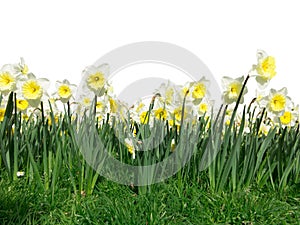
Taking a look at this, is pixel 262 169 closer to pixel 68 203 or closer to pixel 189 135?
pixel 189 135

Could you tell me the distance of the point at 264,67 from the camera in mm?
3068

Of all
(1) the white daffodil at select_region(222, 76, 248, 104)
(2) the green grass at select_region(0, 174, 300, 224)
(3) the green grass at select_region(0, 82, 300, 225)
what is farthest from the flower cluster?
(2) the green grass at select_region(0, 174, 300, 224)

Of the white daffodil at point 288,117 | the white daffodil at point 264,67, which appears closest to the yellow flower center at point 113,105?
the white daffodil at point 264,67

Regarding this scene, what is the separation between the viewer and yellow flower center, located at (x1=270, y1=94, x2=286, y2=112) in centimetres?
338

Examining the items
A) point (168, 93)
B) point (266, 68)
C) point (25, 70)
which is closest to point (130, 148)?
point (168, 93)

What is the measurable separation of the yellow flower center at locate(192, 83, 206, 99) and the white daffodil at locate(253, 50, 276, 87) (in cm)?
41

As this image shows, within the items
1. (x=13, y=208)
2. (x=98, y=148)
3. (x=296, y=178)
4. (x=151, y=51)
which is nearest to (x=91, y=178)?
(x=98, y=148)

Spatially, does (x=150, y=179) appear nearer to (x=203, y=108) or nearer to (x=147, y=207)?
(x=147, y=207)

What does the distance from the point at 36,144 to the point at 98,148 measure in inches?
24.8

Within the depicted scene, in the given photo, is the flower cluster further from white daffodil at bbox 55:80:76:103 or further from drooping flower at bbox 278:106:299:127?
drooping flower at bbox 278:106:299:127

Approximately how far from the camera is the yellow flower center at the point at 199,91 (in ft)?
10.8

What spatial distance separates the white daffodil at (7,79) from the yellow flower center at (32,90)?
110 mm

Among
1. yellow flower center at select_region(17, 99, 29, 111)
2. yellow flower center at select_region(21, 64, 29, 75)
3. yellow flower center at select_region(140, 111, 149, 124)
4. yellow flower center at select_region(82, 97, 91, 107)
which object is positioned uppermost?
yellow flower center at select_region(21, 64, 29, 75)

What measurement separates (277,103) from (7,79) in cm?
203
